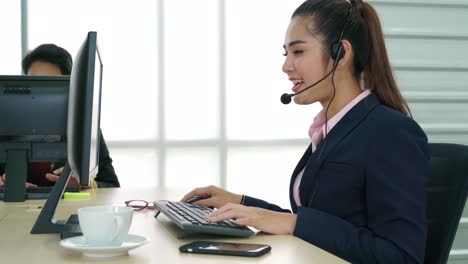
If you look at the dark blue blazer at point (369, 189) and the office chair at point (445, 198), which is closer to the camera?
the dark blue blazer at point (369, 189)

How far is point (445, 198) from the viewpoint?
58.2 inches

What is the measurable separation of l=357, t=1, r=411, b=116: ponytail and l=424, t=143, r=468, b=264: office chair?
156mm

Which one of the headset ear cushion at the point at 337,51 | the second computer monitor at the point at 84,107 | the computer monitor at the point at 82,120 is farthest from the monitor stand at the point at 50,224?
the headset ear cushion at the point at 337,51

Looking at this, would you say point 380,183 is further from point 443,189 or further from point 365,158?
point 443,189

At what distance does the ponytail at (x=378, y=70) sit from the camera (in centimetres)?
159

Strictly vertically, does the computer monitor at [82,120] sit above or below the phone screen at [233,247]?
above

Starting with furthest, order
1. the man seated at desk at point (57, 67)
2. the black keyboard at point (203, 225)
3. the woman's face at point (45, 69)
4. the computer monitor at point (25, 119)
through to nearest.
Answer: the woman's face at point (45, 69), the man seated at desk at point (57, 67), the computer monitor at point (25, 119), the black keyboard at point (203, 225)

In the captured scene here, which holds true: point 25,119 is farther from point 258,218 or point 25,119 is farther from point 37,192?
point 258,218

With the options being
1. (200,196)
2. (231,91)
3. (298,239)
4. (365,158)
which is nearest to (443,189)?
(365,158)

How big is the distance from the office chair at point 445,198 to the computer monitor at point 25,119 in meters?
1.14

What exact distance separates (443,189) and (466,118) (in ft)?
6.11

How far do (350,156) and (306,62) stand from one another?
30 cm

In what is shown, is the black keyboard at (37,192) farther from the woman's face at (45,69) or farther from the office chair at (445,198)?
the office chair at (445,198)

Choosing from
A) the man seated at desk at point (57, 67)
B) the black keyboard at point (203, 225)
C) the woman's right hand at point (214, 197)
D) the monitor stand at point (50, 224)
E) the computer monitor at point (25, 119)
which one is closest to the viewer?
the black keyboard at point (203, 225)
